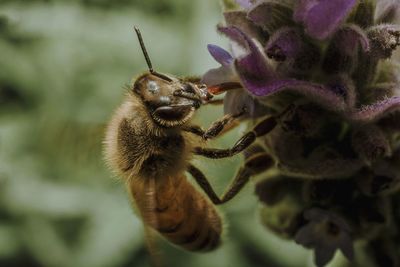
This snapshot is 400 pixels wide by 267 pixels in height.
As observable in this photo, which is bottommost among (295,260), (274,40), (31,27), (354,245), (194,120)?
(295,260)

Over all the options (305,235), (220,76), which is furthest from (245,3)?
(305,235)

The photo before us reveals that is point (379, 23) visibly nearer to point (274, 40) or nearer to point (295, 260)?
point (274, 40)

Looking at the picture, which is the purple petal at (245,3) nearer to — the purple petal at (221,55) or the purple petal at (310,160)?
the purple petal at (221,55)

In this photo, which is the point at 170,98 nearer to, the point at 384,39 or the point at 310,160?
the point at 310,160

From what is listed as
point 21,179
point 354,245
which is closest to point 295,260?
point 354,245

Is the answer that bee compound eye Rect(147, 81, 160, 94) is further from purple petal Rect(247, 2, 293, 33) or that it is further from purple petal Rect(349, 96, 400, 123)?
purple petal Rect(349, 96, 400, 123)
